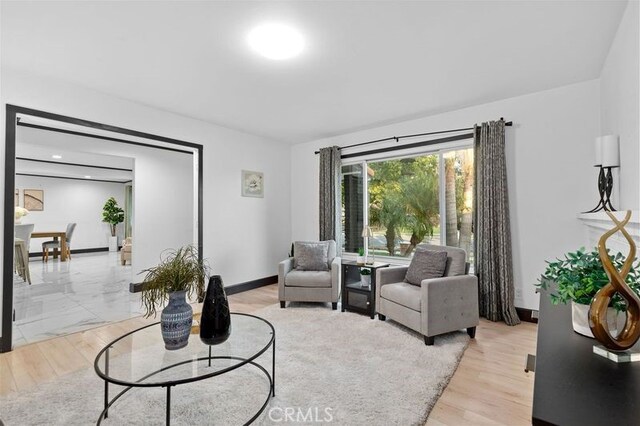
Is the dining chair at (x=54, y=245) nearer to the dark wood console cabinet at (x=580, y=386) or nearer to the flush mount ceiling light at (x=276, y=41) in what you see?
the flush mount ceiling light at (x=276, y=41)

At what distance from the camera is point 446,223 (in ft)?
13.0

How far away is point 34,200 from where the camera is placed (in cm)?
856

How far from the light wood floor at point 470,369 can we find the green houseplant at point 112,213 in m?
7.39

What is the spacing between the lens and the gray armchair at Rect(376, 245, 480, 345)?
8.99 ft

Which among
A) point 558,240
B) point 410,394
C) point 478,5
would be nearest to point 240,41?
point 478,5

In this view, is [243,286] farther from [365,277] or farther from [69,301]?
[69,301]

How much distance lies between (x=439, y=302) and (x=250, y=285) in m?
3.02

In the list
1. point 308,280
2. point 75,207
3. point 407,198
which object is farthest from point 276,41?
point 75,207

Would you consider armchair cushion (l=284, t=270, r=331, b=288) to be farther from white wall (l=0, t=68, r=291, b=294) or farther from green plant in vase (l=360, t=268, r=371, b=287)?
white wall (l=0, t=68, r=291, b=294)

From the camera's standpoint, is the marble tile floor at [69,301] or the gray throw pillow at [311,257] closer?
the marble tile floor at [69,301]

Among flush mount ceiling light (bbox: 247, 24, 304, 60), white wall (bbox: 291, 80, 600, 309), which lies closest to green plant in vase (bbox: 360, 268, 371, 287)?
white wall (bbox: 291, 80, 600, 309)

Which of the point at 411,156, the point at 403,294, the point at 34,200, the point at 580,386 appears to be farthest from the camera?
the point at 34,200

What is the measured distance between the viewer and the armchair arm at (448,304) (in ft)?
8.96

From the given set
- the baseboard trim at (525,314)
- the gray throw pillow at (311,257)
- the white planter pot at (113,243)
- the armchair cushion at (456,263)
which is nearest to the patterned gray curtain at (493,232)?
the baseboard trim at (525,314)
